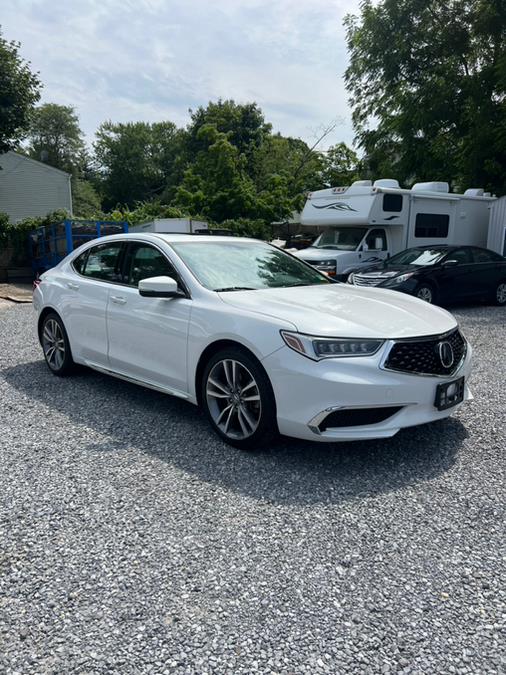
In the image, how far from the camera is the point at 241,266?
4.62 m

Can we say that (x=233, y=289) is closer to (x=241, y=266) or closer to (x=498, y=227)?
(x=241, y=266)

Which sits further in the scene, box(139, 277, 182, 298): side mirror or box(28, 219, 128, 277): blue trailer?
box(28, 219, 128, 277): blue trailer

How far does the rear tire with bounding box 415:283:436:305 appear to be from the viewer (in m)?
10.6

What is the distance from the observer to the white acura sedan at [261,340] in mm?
3383

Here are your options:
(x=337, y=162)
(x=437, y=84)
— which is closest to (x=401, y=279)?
(x=437, y=84)

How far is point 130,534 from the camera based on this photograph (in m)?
2.80

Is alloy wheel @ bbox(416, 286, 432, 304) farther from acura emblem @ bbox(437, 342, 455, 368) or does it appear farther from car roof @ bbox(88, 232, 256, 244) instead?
acura emblem @ bbox(437, 342, 455, 368)

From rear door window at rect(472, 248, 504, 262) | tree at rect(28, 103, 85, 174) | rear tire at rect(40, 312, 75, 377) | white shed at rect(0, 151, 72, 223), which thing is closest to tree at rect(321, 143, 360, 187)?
white shed at rect(0, 151, 72, 223)

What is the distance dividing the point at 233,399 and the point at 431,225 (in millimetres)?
11319

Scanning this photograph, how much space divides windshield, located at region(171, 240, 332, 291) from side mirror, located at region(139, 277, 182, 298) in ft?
0.80

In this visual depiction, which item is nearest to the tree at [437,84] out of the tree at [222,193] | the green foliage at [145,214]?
the tree at [222,193]

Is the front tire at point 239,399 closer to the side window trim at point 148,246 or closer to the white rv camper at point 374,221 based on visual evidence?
the side window trim at point 148,246

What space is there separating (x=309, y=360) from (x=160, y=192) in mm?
57623

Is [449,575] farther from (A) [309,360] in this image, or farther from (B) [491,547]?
(A) [309,360]
